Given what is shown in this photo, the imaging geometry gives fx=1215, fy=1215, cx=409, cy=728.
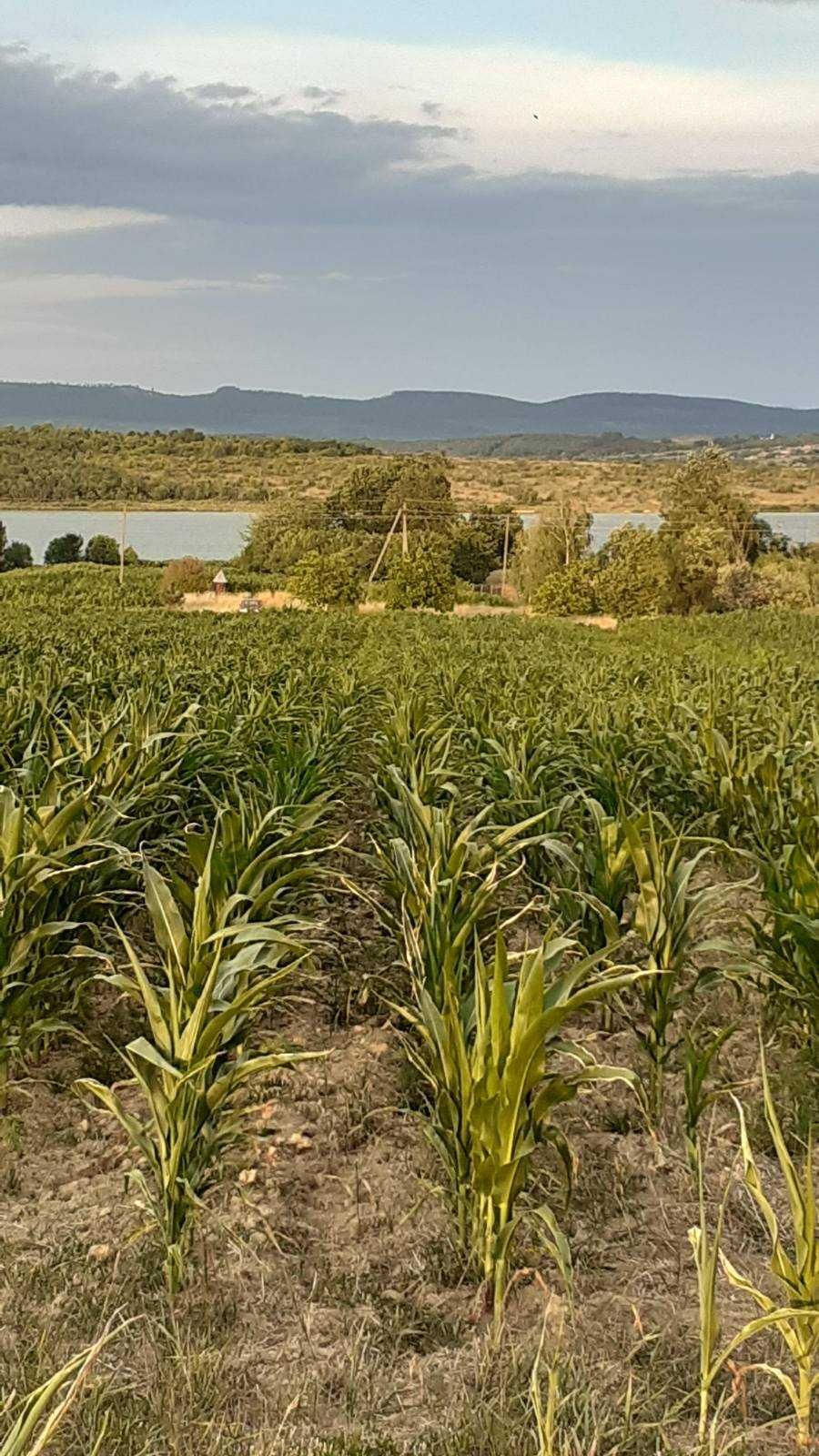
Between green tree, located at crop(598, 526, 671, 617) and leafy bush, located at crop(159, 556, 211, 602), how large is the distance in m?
19.4

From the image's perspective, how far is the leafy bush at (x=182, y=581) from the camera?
5647cm

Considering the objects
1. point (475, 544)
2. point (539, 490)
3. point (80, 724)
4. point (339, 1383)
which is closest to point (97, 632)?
point (80, 724)

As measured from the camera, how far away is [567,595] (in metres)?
54.1

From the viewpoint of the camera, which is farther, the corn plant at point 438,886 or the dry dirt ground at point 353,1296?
the corn plant at point 438,886

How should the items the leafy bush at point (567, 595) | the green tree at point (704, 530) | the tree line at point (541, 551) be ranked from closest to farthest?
the tree line at point (541, 551)
the leafy bush at point (567, 595)
the green tree at point (704, 530)

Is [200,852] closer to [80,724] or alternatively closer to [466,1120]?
[466,1120]

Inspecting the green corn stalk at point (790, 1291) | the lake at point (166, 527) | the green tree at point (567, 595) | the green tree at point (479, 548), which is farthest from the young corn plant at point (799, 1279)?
the green tree at point (479, 548)

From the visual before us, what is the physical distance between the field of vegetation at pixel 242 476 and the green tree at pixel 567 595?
128ft

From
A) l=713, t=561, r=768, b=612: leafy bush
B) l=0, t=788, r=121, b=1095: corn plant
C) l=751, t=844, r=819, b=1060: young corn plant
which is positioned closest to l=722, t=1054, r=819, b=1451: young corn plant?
l=751, t=844, r=819, b=1060: young corn plant

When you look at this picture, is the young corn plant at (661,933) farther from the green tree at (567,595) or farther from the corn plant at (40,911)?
the green tree at (567,595)

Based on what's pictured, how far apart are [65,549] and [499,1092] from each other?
86843 millimetres


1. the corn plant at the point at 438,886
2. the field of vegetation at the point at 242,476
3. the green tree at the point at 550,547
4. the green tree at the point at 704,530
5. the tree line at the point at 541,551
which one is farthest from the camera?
the field of vegetation at the point at 242,476

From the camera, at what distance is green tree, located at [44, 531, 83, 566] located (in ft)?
278

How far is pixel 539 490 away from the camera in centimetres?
11300
